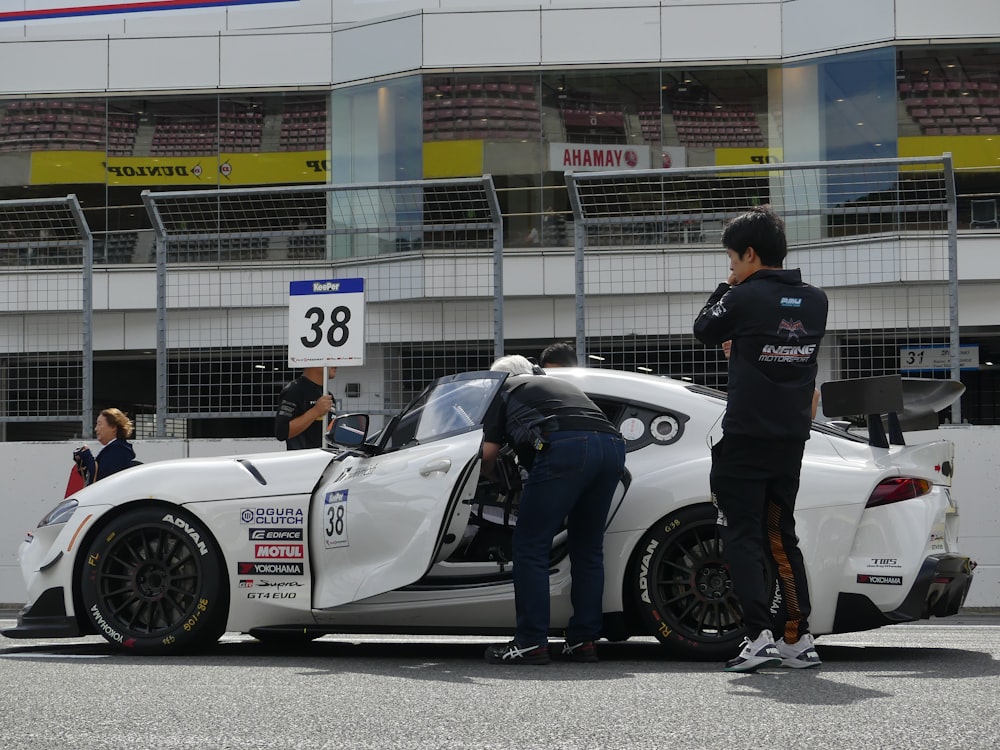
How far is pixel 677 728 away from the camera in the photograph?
14.2 ft

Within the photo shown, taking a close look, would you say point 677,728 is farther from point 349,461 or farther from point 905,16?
point 905,16

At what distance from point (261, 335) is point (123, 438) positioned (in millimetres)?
1566

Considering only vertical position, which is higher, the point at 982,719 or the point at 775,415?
the point at 775,415

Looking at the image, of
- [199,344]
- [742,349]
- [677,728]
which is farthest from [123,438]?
[677,728]

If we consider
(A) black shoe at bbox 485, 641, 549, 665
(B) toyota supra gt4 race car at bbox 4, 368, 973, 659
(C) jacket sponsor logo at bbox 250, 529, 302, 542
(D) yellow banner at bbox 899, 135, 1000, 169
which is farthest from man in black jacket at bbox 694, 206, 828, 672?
(D) yellow banner at bbox 899, 135, 1000, 169

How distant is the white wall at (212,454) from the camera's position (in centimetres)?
1020

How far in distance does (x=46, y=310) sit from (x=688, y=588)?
7806 millimetres

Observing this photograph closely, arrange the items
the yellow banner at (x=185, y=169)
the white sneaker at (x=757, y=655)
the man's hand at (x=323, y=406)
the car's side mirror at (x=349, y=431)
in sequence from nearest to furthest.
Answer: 1. the white sneaker at (x=757, y=655)
2. the car's side mirror at (x=349, y=431)
3. the man's hand at (x=323, y=406)
4. the yellow banner at (x=185, y=169)

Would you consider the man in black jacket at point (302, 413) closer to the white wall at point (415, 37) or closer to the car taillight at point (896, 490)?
the car taillight at point (896, 490)

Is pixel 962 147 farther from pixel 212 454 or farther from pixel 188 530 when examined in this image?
pixel 188 530

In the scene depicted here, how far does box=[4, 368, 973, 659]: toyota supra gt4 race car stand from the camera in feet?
20.5

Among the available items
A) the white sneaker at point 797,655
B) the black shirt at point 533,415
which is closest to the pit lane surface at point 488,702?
the white sneaker at point 797,655

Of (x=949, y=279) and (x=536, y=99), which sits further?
(x=536, y=99)

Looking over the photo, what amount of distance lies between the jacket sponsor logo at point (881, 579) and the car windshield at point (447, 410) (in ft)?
5.69
